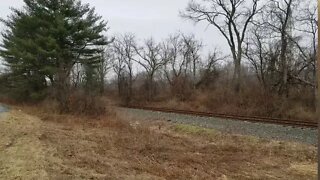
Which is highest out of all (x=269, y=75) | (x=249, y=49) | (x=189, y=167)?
(x=249, y=49)

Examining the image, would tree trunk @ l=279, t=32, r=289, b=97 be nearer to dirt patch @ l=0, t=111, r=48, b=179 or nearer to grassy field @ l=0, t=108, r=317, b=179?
grassy field @ l=0, t=108, r=317, b=179

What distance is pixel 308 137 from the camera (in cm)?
1622

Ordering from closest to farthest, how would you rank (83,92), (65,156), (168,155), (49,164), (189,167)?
(49,164) < (189,167) < (65,156) < (168,155) < (83,92)

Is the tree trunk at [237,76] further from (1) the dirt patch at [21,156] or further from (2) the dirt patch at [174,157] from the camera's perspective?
(1) the dirt patch at [21,156]

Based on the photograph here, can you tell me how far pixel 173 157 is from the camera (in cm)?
1171

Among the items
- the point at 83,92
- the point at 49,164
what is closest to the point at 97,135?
the point at 49,164

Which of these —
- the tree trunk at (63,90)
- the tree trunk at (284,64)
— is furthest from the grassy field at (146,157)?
the tree trunk at (284,64)

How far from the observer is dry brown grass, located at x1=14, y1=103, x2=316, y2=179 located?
933 centimetres

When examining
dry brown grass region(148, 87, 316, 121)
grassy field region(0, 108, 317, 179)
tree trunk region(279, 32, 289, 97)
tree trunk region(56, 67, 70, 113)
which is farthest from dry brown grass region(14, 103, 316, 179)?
tree trunk region(279, 32, 289, 97)

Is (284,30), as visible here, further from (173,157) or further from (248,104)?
(173,157)

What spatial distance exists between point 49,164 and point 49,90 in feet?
94.0

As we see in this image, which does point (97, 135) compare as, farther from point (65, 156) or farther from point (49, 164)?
point (49, 164)

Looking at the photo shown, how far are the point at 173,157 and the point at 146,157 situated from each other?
0.82 m

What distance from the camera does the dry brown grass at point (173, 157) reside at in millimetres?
9328
